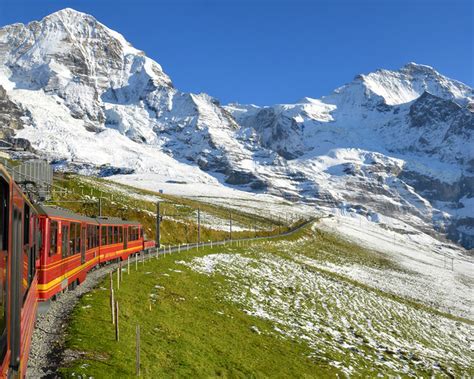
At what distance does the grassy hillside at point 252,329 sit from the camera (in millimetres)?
15742

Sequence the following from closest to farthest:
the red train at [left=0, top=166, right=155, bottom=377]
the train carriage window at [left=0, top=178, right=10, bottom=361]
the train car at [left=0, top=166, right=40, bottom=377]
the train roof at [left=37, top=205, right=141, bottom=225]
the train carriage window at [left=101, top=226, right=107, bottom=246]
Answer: the train carriage window at [left=0, top=178, right=10, bottom=361]
the train car at [left=0, top=166, right=40, bottom=377]
the red train at [left=0, top=166, right=155, bottom=377]
the train roof at [left=37, top=205, right=141, bottom=225]
the train carriage window at [left=101, top=226, right=107, bottom=246]

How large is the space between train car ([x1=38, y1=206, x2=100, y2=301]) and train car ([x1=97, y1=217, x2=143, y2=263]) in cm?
476

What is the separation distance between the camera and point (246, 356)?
715 inches

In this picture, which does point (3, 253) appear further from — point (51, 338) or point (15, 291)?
point (51, 338)

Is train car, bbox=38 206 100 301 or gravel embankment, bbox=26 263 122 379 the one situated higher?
train car, bbox=38 206 100 301

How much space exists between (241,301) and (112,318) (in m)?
10.4

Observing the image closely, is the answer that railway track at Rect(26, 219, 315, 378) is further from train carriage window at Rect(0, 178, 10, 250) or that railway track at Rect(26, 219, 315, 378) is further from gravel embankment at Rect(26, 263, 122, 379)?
train carriage window at Rect(0, 178, 10, 250)

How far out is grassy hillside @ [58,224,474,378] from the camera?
15.7m

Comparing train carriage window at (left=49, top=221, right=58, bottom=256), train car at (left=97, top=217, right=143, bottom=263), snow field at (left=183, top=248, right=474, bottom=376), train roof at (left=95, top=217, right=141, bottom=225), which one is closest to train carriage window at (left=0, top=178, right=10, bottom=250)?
train carriage window at (left=49, top=221, right=58, bottom=256)

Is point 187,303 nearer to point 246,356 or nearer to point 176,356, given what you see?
point 246,356

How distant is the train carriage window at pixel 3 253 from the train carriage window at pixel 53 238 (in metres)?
12.2

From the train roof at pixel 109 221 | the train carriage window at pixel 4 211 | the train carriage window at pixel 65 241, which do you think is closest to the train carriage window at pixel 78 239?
the train carriage window at pixel 65 241

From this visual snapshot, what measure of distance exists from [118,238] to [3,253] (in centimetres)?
3279

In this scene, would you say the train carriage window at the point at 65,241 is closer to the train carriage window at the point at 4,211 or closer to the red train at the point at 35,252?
the red train at the point at 35,252
